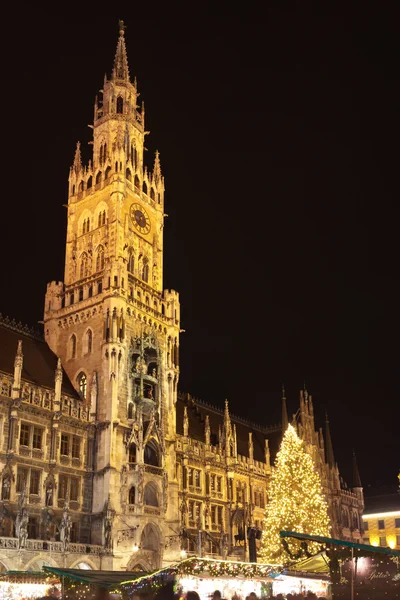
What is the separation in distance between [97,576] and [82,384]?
3559 cm

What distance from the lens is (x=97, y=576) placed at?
2248 centimetres

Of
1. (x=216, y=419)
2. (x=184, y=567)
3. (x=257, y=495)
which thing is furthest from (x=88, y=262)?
(x=184, y=567)

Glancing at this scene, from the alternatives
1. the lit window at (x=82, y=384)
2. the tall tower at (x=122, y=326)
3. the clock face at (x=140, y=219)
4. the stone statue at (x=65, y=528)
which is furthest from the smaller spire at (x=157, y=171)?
the stone statue at (x=65, y=528)

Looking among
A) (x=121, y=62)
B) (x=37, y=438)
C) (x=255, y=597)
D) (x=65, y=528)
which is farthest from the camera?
(x=121, y=62)

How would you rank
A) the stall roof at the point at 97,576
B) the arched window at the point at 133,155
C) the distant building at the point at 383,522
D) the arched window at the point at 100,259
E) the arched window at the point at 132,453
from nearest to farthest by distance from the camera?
the stall roof at the point at 97,576 → the arched window at the point at 132,453 → the arched window at the point at 100,259 → the arched window at the point at 133,155 → the distant building at the point at 383,522

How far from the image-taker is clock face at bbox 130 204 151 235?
6462cm

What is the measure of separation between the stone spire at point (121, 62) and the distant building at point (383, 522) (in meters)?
70.7

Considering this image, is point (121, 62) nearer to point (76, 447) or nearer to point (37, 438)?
point (76, 447)

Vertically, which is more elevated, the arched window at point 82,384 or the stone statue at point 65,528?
the arched window at point 82,384

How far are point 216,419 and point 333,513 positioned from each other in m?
22.3

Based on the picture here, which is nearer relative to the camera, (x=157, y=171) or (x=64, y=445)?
(x=64, y=445)

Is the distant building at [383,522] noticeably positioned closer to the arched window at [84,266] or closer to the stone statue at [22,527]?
the arched window at [84,266]

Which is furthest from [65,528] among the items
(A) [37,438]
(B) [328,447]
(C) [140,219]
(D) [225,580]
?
(B) [328,447]

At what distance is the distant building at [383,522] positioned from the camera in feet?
332
